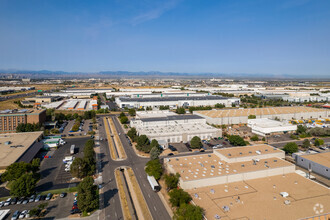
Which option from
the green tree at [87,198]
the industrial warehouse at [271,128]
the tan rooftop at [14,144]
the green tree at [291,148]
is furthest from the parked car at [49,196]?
the industrial warehouse at [271,128]

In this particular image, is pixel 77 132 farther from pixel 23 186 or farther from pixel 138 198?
pixel 138 198

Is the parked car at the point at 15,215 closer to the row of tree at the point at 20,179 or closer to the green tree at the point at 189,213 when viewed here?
the row of tree at the point at 20,179

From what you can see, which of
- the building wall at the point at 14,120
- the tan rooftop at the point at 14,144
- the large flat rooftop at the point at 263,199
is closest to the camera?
the large flat rooftop at the point at 263,199

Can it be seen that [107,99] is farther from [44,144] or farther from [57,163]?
[57,163]

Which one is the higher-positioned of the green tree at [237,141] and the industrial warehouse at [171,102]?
the industrial warehouse at [171,102]

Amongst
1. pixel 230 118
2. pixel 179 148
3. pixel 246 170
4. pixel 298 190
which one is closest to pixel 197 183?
pixel 246 170

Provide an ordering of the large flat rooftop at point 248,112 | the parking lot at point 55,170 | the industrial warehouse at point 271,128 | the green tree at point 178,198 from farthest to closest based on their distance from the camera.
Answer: the large flat rooftop at point 248,112 → the industrial warehouse at point 271,128 → the parking lot at point 55,170 → the green tree at point 178,198

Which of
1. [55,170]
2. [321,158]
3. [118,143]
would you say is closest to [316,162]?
[321,158]
